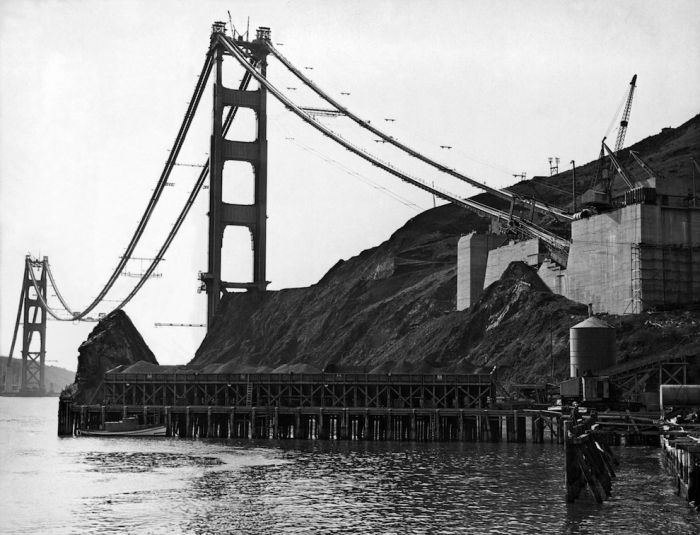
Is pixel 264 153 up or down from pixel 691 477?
up

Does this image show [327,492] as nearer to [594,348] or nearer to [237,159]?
[594,348]

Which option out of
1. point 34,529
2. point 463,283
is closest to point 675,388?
point 34,529

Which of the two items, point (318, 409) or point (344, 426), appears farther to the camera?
point (344, 426)

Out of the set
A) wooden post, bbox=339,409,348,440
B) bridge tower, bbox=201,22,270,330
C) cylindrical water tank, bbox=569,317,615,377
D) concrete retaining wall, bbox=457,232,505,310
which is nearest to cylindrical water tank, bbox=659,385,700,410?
cylindrical water tank, bbox=569,317,615,377

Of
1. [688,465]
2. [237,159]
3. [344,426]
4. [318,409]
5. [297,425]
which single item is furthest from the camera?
[237,159]

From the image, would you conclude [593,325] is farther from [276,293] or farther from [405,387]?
[276,293]

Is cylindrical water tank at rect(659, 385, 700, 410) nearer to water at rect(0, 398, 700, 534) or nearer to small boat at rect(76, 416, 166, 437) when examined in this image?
water at rect(0, 398, 700, 534)

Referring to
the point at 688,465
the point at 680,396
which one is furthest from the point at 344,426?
the point at 688,465
